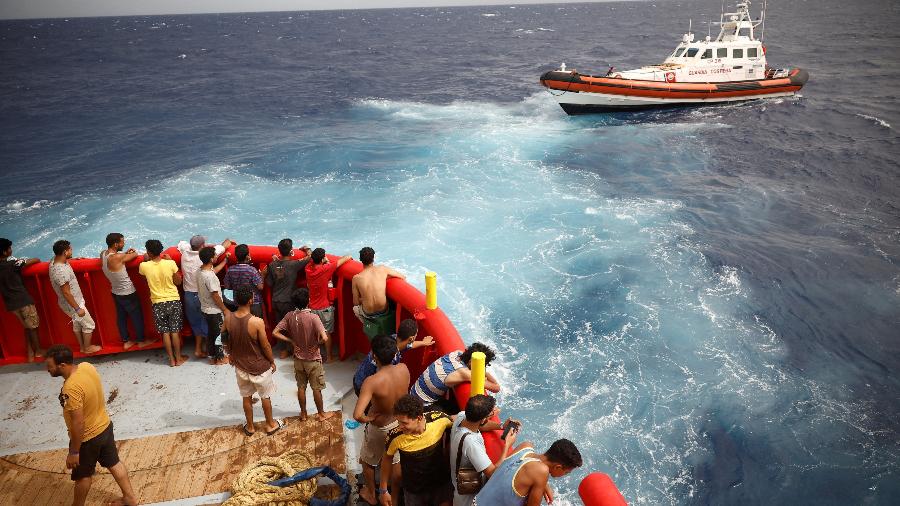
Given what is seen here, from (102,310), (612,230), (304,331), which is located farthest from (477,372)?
(612,230)

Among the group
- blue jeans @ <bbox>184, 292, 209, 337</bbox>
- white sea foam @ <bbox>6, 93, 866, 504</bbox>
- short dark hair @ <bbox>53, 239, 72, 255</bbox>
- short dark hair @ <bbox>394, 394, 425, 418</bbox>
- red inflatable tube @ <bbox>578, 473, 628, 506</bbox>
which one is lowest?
white sea foam @ <bbox>6, 93, 866, 504</bbox>

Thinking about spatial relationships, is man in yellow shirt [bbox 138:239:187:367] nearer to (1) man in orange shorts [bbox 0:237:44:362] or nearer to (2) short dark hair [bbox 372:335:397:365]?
(1) man in orange shorts [bbox 0:237:44:362]

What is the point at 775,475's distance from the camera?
734 centimetres

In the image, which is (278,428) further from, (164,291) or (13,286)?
(13,286)

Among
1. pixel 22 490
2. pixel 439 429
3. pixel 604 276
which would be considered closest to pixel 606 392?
pixel 604 276

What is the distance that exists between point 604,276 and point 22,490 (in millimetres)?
10063

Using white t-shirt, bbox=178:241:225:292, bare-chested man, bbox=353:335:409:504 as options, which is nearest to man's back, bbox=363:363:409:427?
bare-chested man, bbox=353:335:409:504

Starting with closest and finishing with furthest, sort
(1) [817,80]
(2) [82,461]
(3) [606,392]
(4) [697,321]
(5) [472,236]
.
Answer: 1. (2) [82,461]
2. (3) [606,392]
3. (4) [697,321]
4. (5) [472,236]
5. (1) [817,80]

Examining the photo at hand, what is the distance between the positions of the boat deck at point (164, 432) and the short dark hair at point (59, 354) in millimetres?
1410

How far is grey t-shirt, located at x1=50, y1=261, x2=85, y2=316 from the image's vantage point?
18.9 feet

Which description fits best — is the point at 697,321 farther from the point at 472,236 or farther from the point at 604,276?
the point at 472,236

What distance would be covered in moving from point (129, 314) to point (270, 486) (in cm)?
312

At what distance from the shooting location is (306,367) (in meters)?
5.15

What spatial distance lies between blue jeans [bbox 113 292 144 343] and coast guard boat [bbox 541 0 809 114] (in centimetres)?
2253
